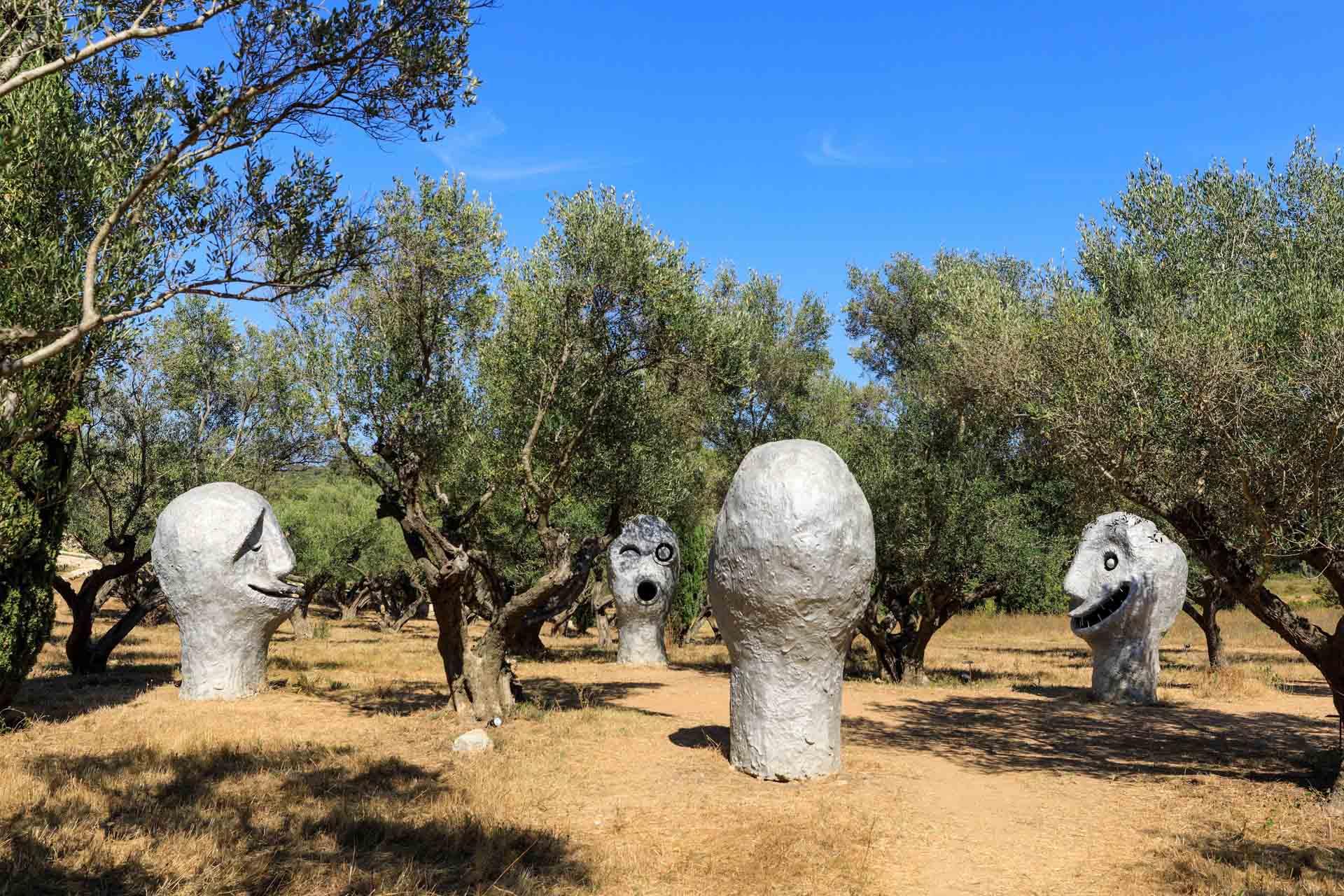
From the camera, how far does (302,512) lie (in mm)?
29609

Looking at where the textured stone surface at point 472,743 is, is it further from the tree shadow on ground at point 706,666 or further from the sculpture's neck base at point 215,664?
the tree shadow on ground at point 706,666

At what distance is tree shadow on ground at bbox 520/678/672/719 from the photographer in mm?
13328

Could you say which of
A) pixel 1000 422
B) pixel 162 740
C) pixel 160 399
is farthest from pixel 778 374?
pixel 162 740

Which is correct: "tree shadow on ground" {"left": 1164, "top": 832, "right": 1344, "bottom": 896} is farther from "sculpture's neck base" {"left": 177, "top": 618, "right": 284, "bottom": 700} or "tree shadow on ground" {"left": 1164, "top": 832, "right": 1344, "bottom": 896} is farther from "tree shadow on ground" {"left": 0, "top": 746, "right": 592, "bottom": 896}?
"sculpture's neck base" {"left": 177, "top": 618, "right": 284, "bottom": 700}

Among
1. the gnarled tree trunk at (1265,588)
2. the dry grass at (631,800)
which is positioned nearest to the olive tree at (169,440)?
the dry grass at (631,800)

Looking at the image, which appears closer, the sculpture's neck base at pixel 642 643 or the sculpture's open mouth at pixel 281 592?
the sculpture's open mouth at pixel 281 592

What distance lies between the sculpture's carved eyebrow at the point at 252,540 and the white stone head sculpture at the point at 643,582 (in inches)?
289

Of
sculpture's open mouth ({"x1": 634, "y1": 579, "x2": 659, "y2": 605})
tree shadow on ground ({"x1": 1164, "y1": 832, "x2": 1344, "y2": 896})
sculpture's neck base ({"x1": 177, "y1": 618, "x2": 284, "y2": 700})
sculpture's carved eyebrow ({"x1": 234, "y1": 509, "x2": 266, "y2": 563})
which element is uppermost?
sculpture's carved eyebrow ({"x1": 234, "y1": 509, "x2": 266, "y2": 563})

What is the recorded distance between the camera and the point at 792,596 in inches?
338

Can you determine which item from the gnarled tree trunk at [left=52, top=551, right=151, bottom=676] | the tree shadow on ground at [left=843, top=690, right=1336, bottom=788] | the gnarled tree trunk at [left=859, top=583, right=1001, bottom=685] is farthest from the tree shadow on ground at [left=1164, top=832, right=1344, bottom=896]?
the gnarled tree trunk at [left=52, top=551, right=151, bottom=676]

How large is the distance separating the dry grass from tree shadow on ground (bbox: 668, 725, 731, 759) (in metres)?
0.06

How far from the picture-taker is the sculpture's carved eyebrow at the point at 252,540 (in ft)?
43.0

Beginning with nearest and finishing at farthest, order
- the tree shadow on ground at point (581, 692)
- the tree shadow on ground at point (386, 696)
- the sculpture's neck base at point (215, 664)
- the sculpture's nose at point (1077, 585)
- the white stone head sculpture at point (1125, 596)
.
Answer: the tree shadow on ground at point (386, 696) < the sculpture's neck base at point (215, 664) < the tree shadow on ground at point (581, 692) < the white stone head sculpture at point (1125, 596) < the sculpture's nose at point (1077, 585)

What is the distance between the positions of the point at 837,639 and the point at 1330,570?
448 cm
